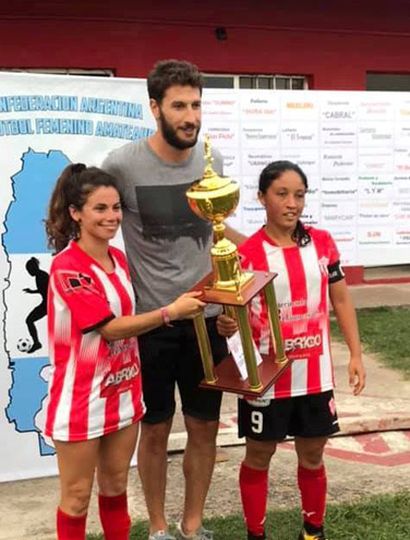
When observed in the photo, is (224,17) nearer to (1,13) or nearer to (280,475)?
(1,13)

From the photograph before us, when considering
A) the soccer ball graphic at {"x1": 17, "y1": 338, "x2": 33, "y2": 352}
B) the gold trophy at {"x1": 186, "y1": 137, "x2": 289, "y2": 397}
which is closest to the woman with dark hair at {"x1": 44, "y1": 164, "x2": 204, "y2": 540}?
the gold trophy at {"x1": 186, "y1": 137, "x2": 289, "y2": 397}

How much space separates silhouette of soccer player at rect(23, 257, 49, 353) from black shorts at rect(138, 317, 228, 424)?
100cm

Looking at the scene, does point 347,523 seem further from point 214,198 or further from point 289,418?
point 214,198

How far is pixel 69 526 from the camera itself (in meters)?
2.64

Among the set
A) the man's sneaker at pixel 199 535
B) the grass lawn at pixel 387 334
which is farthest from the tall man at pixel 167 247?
the grass lawn at pixel 387 334

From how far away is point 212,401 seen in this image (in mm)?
3111

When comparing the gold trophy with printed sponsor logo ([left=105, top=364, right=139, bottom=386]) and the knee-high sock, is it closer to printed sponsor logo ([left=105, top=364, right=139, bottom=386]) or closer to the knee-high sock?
printed sponsor logo ([left=105, top=364, right=139, bottom=386])

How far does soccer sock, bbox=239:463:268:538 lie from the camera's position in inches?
119

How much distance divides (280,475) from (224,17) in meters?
6.24

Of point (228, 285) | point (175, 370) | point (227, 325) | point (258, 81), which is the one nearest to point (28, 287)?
point (175, 370)

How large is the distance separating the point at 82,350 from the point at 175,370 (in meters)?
0.66

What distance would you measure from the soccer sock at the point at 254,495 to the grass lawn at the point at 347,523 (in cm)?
24

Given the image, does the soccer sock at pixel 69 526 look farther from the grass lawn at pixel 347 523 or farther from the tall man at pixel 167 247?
the grass lawn at pixel 347 523

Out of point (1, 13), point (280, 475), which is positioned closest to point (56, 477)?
point (280, 475)
